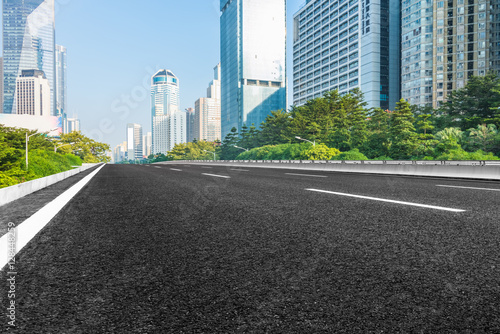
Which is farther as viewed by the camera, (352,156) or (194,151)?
(194,151)

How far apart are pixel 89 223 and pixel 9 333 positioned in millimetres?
3148

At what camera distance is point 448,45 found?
4289 inches

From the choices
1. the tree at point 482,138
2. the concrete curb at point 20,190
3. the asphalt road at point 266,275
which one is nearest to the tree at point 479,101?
the tree at point 482,138

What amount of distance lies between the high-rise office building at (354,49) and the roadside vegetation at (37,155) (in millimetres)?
84359

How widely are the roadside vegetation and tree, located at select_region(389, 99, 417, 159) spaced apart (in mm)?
43558

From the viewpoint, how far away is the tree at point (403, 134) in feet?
171

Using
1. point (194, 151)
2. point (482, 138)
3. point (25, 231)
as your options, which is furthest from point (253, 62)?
point (25, 231)

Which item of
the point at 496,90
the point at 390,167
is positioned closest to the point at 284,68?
the point at 496,90

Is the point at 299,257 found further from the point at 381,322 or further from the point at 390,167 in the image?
the point at 390,167

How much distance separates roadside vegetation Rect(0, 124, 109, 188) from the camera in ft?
63.6

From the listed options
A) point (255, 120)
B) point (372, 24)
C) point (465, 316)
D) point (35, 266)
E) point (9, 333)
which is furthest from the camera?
point (255, 120)

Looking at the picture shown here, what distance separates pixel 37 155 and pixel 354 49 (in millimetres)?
117659

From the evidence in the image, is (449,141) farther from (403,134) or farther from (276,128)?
(276,128)

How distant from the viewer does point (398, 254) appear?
2.89 metres
